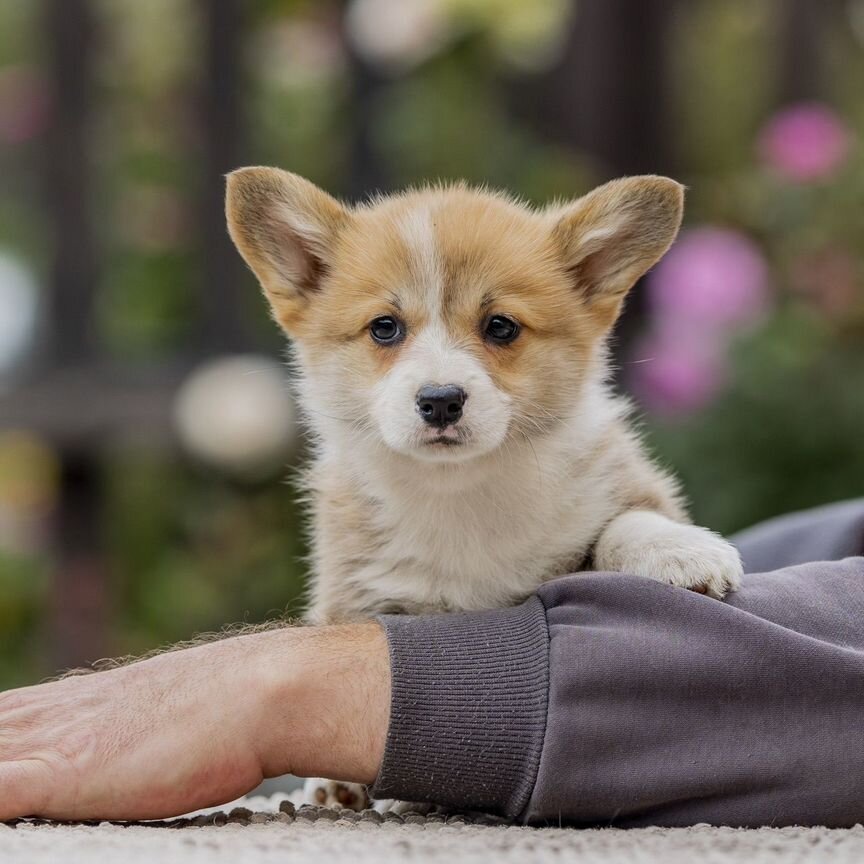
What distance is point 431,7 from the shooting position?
514 centimetres

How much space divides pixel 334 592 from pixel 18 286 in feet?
11.2

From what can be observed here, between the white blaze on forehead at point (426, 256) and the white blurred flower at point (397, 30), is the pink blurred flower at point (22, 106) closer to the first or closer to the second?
the white blurred flower at point (397, 30)

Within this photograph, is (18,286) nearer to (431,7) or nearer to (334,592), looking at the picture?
(431,7)

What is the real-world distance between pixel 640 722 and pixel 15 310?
13.3ft

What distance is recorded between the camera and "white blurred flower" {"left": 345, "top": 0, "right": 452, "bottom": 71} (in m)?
5.09

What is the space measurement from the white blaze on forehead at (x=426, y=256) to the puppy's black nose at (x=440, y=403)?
23 cm

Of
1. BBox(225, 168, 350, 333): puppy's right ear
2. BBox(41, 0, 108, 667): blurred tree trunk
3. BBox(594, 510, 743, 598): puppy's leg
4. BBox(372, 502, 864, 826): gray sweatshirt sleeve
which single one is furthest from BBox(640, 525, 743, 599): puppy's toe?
BBox(41, 0, 108, 667): blurred tree trunk

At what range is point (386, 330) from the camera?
8.87 feet

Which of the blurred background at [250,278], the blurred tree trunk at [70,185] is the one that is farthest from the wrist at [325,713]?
the blurred tree trunk at [70,185]

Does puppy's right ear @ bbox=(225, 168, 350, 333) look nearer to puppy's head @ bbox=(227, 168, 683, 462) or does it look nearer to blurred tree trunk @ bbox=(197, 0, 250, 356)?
puppy's head @ bbox=(227, 168, 683, 462)

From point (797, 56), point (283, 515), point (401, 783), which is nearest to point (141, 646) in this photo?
point (283, 515)

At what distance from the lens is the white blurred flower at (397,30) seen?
509cm

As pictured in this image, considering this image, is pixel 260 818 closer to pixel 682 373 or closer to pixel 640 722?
pixel 640 722

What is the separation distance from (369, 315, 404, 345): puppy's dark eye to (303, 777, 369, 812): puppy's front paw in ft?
2.76
